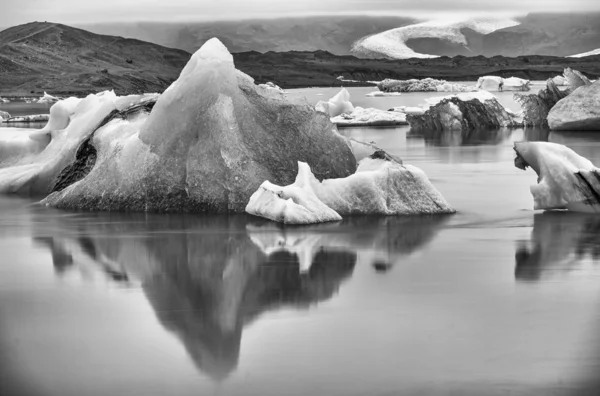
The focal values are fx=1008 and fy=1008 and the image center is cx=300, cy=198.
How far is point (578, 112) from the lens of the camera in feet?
84.5

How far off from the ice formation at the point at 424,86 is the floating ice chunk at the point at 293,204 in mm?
62492

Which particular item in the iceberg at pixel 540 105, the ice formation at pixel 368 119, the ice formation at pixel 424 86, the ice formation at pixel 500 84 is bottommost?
the ice formation at pixel 424 86

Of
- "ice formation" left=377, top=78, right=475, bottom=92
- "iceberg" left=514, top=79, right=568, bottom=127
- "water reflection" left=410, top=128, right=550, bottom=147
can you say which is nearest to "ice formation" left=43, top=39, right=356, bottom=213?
"water reflection" left=410, top=128, right=550, bottom=147

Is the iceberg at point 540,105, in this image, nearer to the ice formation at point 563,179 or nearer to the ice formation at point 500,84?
the ice formation at point 563,179

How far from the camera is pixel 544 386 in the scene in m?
5.06

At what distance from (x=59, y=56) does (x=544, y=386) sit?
8060 cm

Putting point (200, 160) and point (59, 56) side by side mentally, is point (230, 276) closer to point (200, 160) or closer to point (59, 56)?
point (200, 160)

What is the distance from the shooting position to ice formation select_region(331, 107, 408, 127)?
101ft

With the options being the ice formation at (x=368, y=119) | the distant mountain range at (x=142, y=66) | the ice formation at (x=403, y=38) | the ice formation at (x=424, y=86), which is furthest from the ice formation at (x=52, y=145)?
the ice formation at (x=403, y=38)

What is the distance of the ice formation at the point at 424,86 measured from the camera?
245 feet

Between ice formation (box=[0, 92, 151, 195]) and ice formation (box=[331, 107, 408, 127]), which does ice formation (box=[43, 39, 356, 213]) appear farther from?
ice formation (box=[331, 107, 408, 127])

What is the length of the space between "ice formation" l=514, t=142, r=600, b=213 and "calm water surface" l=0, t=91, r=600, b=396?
0.28 meters

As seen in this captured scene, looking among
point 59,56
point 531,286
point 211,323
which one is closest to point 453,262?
point 531,286

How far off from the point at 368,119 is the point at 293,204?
21.6 m
